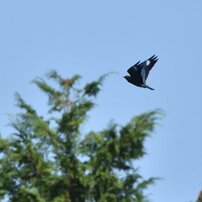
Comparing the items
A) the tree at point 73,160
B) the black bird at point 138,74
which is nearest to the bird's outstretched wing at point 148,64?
the black bird at point 138,74

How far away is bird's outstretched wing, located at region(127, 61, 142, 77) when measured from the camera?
15.5m

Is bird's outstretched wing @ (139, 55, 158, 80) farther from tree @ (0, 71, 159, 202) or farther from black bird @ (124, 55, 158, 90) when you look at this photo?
tree @ (0, 71, 159, 202)

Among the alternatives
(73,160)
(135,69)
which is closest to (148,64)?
(135,69)

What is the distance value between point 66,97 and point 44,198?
2.05m

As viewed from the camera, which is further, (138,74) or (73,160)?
(138,74)

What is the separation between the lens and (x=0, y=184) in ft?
38.2

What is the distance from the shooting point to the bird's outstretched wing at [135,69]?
1552 cm

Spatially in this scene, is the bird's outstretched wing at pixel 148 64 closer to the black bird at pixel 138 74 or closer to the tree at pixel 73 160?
the black bird at pixel 138 74

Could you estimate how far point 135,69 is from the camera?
15.7 meters

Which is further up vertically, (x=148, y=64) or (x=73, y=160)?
(x=148, y=64)

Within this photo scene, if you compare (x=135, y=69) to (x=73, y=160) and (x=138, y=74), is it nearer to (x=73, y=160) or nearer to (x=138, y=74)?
(x=138, y=74)

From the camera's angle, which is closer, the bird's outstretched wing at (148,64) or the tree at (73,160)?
the tree at (73,160)

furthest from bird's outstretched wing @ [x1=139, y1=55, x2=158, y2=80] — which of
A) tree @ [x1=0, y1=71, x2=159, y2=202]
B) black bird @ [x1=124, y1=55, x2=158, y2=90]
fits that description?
tree @ [x1=0, y1=71, x2=159, y2=202]

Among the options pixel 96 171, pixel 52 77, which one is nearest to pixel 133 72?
pixel 52 77
